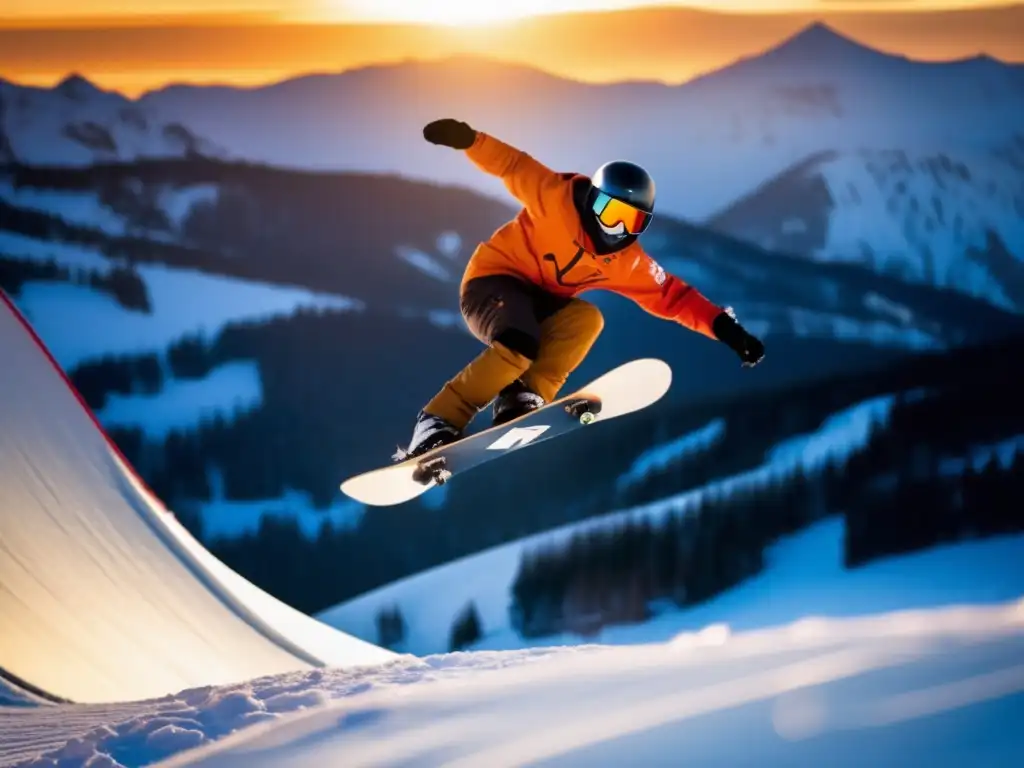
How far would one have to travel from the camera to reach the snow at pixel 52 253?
6520 millimetres

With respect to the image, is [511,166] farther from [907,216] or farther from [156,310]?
[907,216]

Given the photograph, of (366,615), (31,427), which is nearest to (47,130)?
(31,427)

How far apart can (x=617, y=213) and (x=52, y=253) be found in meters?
4.49

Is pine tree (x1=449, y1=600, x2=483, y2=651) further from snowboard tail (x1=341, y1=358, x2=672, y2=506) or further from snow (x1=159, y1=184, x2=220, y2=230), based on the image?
snowboard tail (x1=341, y1=358, x2=672, y2=506)

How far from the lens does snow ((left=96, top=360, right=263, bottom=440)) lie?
6.45 m

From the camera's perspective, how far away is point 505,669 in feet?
9.46

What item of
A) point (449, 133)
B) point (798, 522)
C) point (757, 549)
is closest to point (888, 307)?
point (798, 522)

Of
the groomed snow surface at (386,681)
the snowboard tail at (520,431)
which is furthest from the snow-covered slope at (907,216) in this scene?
the groomed snow surface at (386,681)

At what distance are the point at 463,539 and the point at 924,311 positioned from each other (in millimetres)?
3151

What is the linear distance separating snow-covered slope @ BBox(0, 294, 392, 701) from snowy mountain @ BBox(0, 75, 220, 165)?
1700mm

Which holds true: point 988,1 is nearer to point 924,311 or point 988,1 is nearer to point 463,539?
point 924,311

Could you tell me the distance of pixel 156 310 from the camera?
650 centimetres

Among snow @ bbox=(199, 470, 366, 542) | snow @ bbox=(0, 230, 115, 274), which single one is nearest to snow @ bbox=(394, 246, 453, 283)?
snow @ bbox=(199, 470, 366, 542)

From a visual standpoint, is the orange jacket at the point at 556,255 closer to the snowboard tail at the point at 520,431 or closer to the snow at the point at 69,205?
the snowboard tail at the point at 520,431
